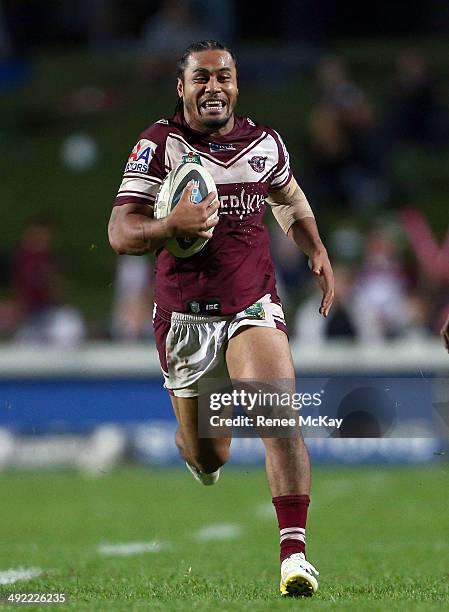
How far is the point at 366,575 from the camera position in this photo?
680 cm

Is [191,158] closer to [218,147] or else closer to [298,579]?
[218,147]

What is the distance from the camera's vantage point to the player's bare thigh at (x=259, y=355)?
20.1 feet

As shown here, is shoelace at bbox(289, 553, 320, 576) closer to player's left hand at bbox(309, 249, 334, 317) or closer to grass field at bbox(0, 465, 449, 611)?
grass field at bbox(0, 465, 449, 611)

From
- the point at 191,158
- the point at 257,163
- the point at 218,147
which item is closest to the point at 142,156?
the point at 191,158

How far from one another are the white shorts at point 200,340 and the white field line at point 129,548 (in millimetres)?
1696

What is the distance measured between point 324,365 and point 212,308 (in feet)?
22.4

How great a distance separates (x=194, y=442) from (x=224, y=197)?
1.28 meters

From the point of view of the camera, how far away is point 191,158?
20.4ft

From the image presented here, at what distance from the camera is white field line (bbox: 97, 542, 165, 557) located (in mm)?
8070

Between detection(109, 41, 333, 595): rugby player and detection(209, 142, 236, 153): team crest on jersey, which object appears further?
detection(209, 142, 236, 153): team crest on jersey

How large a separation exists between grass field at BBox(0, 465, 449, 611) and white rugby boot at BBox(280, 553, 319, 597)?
0.06m

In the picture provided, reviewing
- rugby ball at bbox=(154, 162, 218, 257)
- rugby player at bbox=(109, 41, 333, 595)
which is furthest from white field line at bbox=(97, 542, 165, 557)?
rugby ball at bbox=(154, 162, 218, 257)

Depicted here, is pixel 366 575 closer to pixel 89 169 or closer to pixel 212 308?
pixel 212 308

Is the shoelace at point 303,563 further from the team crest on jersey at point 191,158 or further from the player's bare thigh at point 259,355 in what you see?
the team crest on jersey at point 191,158
